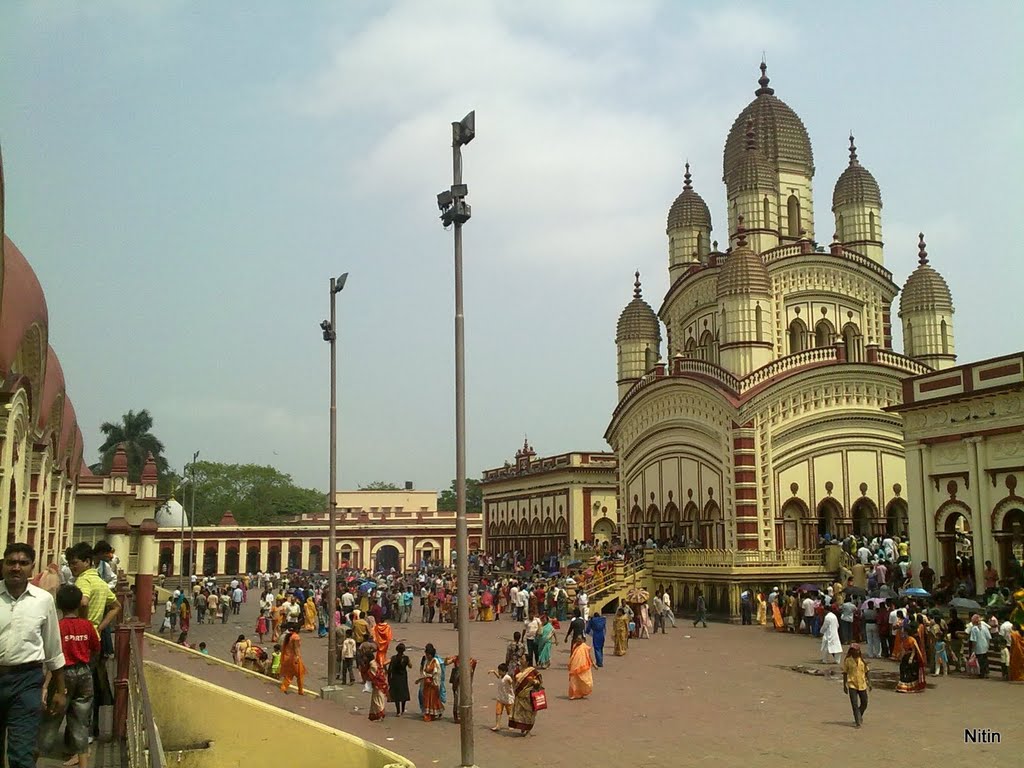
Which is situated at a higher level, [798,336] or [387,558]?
[798,336]

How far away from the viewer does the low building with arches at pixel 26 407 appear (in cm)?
1941

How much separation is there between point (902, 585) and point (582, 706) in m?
15.2

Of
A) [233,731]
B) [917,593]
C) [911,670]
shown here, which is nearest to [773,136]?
[917,593]

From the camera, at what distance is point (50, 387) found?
2747 centimetres

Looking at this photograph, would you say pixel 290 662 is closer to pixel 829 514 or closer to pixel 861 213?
pixel 829 514

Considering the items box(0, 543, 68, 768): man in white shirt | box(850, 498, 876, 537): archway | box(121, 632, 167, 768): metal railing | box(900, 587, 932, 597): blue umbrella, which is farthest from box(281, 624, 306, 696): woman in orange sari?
box(850, 498, 876, 537): archway

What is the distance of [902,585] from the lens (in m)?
28.1

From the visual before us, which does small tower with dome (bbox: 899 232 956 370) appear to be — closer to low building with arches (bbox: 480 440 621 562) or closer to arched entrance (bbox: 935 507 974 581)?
arched entrance (bbox: 935 507 974 581)

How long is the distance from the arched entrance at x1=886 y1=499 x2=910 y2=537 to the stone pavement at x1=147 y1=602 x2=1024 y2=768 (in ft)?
50.2

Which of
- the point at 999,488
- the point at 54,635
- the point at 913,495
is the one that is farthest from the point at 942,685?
the point at 54,635

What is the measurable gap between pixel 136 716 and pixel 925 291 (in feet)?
128

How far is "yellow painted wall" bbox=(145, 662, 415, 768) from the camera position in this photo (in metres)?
10.5

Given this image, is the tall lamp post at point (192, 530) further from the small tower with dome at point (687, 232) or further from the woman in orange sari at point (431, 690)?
the woman in orange sari at point (431, 690)

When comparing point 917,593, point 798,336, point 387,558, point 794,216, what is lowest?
point 387,558
